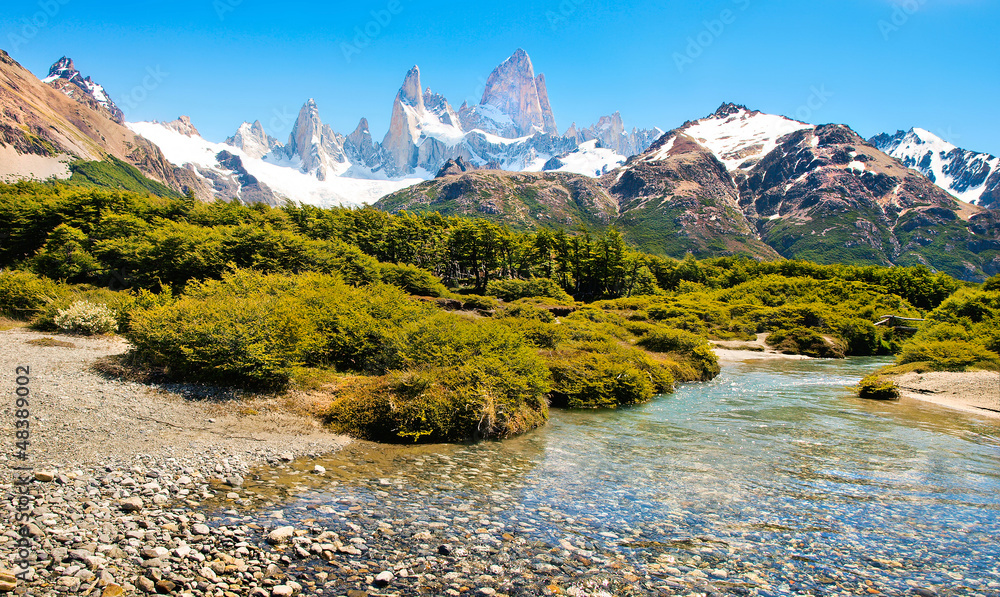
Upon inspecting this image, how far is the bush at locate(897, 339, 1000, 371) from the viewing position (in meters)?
31.4

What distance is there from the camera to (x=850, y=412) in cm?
2242

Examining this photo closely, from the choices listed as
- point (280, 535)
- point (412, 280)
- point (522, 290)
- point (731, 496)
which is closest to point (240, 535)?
point (280, 535)

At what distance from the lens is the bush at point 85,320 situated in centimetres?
2338

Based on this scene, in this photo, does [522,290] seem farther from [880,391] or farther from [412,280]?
[880,391]

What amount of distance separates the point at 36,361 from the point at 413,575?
1897 centimetres

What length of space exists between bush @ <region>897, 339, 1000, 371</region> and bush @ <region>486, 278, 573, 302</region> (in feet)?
→ 123

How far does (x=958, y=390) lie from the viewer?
26.6 m

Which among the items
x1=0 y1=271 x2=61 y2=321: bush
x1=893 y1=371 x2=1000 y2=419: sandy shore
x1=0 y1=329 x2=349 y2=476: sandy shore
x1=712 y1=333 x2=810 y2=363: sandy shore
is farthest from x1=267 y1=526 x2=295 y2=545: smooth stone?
x1=712 y1=333 x2=810 y2=363: sandy shore

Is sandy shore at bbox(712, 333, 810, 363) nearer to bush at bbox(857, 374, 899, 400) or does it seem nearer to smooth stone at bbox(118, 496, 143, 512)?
bush at bbox(857, 374, 899, 400)

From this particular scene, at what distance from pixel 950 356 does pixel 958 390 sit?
26.6 feet

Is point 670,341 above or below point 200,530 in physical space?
above

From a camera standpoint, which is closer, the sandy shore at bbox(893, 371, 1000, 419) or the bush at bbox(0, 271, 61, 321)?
the sandy shore at bbox(893, 371, 1000, 419)

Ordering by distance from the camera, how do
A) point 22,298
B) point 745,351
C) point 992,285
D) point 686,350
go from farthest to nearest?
point 992,285
point 745,351
point 686,350
point 22,298

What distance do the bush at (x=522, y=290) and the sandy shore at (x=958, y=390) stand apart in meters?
40.1
